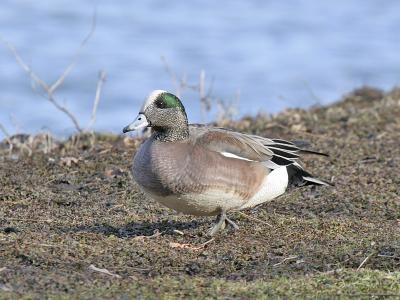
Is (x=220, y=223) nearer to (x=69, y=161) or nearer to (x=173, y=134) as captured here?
(x=173, y=134)

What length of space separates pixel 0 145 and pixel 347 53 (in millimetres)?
12415

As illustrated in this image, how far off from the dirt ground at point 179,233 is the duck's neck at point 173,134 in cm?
53

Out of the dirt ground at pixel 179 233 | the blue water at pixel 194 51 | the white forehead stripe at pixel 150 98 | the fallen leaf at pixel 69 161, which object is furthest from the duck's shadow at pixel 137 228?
the blue water at pixel 194 51

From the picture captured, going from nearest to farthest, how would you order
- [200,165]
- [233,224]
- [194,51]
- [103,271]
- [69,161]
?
[103,271] < [200,165] < [233,224] < [69,161] < [194,51]

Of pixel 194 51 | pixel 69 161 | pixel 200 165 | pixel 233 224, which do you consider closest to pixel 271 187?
pixel 233 224

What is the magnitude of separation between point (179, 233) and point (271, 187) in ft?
2.00

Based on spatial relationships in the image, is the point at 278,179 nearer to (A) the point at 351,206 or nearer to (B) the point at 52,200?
(A) the point at 351,206

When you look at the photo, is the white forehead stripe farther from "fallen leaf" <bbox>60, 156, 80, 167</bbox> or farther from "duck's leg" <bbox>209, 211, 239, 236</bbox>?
"fallen leaf" <bbox>60, 156, 80, 167</bbox>

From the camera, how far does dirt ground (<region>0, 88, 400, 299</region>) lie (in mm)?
4336

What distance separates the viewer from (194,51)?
18.2 m

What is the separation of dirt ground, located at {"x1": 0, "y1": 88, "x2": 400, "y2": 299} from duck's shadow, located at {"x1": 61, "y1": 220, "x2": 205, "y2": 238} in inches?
0.4

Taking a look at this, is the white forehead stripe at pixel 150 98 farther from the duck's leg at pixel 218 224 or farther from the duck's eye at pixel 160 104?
the duck's leg at pixel 218 224

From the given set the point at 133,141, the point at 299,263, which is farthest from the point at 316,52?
the point at 299,263

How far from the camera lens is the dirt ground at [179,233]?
14.2 feet
